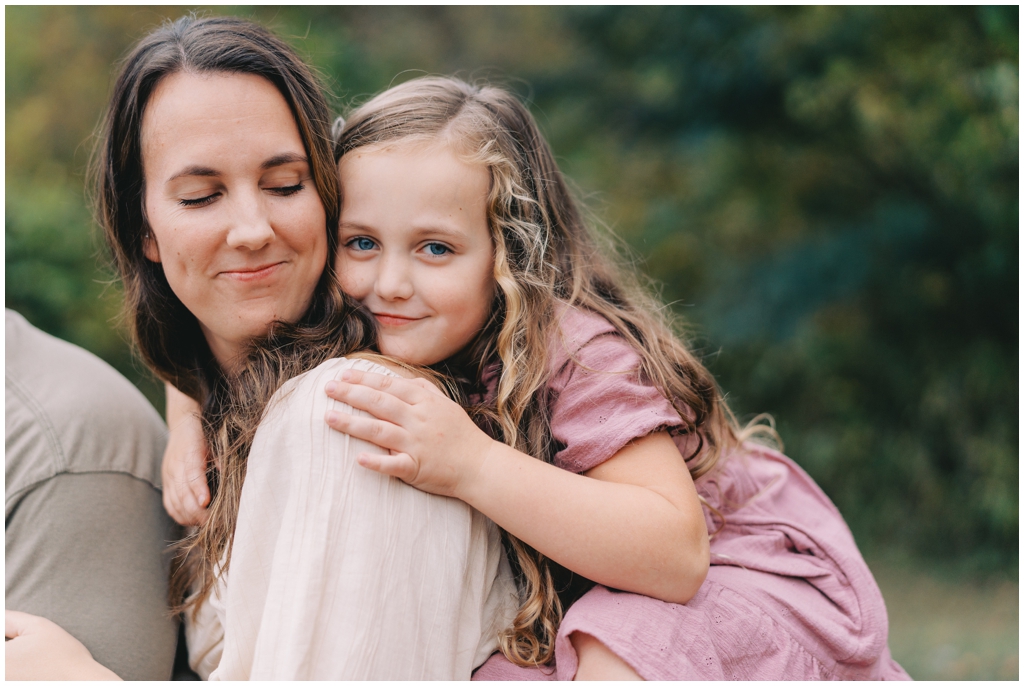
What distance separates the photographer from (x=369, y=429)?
151cm

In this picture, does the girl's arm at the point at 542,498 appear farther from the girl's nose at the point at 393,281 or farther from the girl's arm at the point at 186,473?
the girl's arm at the point at 186,473

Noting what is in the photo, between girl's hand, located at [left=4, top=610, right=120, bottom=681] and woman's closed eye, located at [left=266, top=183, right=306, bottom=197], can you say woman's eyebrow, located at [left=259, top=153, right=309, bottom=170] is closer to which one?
woman's closed eye, located at [left=266, top=183, right=306, bottom=197]

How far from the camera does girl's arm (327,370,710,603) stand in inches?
61.1

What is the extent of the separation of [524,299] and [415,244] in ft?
0.87

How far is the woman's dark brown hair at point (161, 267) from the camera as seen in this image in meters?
1.77

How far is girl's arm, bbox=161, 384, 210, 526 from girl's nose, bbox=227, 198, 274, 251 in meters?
0.52

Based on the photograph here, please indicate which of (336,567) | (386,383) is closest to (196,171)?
(386,383)

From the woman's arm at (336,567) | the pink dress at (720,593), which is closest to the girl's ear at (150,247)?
the woman's arm at (336,567)

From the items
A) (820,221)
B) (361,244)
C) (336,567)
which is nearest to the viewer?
(336,567)

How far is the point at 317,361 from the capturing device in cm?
177

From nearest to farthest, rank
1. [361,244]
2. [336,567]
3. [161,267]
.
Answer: [336,567] < [361,244] < [161,267]

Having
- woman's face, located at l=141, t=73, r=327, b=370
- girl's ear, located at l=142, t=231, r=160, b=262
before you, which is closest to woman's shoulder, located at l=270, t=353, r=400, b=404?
woman's face, located at l=141, t=73, r=327, b=370

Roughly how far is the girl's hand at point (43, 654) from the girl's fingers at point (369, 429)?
2.44 feet

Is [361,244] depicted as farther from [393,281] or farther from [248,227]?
[248,227]
